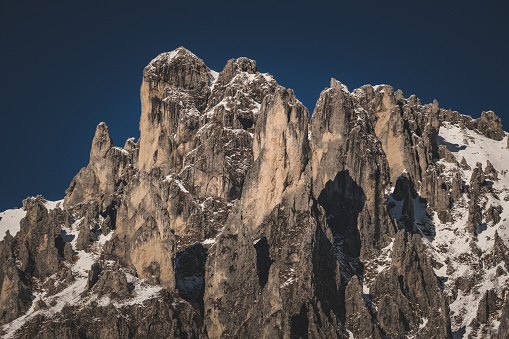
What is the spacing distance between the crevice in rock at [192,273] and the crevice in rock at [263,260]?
462 inches

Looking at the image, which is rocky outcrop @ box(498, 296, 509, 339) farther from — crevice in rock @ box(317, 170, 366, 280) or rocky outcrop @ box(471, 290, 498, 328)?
crevice in rock @ box(317, 170, 366, 280)

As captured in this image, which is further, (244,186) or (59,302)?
(244,186)

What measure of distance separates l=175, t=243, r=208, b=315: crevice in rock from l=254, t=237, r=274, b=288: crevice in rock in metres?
11.7

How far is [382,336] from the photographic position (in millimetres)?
163500

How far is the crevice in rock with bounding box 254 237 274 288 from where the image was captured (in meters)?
168

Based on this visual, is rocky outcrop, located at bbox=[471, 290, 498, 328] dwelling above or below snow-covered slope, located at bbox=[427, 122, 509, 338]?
below

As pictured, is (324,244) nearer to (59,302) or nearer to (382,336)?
(382,336)

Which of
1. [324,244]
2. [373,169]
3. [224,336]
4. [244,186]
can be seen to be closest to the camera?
[224,336]

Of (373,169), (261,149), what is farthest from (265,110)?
(373,169)

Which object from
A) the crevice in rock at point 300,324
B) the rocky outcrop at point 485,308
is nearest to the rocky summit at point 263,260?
the crevice in rock at point 300,324

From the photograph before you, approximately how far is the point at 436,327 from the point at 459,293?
19.4 metres

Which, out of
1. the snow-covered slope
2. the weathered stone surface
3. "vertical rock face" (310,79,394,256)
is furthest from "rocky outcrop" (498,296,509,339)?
"vertical rock face" (310,79,394,256)

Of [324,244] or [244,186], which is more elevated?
[244,186]

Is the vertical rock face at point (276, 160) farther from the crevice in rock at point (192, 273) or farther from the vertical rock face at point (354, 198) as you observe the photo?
the vertical rock face at point (354, 198)
